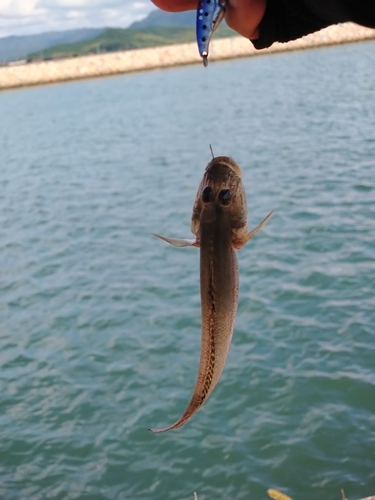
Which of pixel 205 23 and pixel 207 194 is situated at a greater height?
pixel 205 23

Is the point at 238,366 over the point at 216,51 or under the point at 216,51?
under

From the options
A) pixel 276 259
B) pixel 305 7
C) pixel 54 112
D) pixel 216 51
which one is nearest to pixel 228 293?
pixel 305 7

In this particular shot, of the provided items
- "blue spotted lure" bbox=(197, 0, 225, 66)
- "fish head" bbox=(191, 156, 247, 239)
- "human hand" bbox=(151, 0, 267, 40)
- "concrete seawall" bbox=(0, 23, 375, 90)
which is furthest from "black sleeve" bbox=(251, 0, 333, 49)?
"concrete seawall" bbox=(0, 23, 375, 90)

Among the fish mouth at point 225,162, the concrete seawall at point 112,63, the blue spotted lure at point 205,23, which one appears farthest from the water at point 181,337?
the concrete seawall at point 112,63

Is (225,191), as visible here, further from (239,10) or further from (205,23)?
(239,10)

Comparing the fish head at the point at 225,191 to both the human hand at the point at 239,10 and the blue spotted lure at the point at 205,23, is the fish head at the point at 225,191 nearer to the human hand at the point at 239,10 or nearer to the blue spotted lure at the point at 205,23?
the blue spotted lure at the point at 205,23

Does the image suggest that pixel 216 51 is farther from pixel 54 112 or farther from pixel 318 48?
pixel 54 112

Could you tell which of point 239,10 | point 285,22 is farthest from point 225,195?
point 285,22

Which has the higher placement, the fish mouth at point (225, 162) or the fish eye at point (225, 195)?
the fish mouth at point (225, 162)
